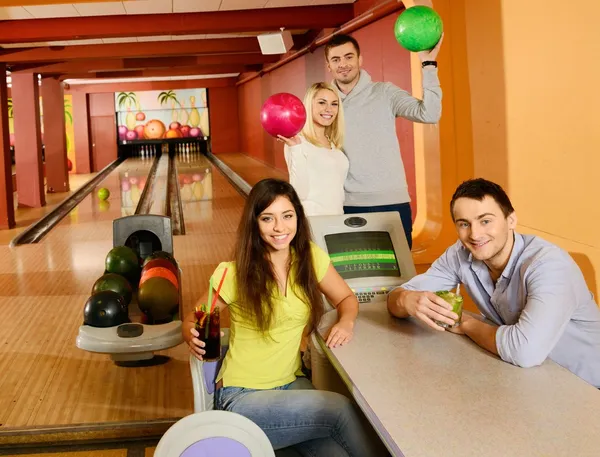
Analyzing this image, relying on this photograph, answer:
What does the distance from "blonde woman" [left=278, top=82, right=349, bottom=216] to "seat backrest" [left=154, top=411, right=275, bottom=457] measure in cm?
114

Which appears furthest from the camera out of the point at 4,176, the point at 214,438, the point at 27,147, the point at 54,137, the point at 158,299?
the point at 54,137

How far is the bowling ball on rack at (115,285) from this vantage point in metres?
3.72

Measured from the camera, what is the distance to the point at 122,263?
4020 mm

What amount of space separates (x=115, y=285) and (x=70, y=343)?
0.41 m

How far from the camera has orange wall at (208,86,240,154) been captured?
1919 centimetres

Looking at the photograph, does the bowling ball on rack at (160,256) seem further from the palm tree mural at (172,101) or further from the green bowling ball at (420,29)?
the palm tree mural at (172,101)

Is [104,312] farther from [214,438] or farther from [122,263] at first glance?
[214,438]

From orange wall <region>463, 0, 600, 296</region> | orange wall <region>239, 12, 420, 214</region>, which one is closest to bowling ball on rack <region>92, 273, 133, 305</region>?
orange wall <region>463, 0, 600, 296</region>

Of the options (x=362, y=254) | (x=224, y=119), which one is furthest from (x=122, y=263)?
(x=224, y=119)

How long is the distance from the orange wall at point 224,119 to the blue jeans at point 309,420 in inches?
693

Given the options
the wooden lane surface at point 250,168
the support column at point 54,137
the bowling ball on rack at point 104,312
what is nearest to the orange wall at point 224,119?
the wooden lane surface at point 250,168

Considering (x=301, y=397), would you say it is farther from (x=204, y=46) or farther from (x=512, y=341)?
(x=204, y=46)

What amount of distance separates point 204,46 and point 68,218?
9.52ft

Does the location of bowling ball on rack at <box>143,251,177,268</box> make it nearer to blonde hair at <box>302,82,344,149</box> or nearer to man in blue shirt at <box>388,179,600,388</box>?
blonde hair at <box>302,82,344,149</box>
